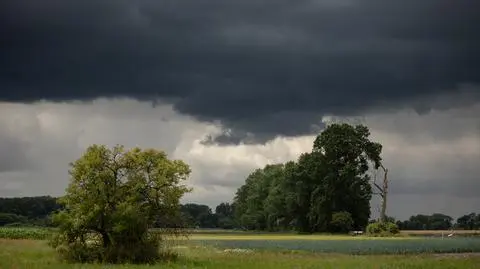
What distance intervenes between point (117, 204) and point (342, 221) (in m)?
89.9

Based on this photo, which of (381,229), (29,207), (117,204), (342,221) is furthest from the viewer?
(29,207)

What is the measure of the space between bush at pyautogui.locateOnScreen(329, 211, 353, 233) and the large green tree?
87304mm

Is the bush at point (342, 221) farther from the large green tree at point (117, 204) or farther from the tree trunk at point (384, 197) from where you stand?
the large green tree at point (117, 204)

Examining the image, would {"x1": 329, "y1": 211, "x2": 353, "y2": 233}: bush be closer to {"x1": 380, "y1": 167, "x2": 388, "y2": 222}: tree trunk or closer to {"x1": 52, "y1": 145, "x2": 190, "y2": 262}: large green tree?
{"x1": 380, "y1": 167, "x2": 388, "y2": 222}: tree trunk

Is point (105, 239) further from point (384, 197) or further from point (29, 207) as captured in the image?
point (29, 207)

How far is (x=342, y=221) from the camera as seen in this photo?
135625mm

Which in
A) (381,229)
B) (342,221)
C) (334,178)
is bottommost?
(381,229)

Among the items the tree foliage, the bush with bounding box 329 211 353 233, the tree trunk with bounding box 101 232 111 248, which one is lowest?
the tree trunk with bounding box 101 232 111 248

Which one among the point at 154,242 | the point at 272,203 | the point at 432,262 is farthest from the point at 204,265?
the point at 272,203

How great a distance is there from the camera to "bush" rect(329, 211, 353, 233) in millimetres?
135750

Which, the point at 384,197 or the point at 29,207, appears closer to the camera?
the point at 384,197

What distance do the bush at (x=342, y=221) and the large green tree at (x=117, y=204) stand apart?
87.3 m

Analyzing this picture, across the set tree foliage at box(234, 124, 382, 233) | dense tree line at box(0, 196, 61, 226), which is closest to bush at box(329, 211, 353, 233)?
tree foliage at box(234, 124, 382, 233)

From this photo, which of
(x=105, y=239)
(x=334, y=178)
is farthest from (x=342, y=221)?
(x=105, y=239)
